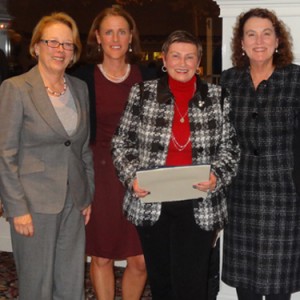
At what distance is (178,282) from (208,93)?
0.97 m

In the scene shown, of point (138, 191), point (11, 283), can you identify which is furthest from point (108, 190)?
point (11, 283)

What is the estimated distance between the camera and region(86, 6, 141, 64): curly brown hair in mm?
3219

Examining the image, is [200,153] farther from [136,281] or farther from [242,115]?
[136,281]

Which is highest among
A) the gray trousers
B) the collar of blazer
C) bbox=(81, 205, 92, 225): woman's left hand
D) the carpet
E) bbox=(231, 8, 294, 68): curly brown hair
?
bbox=(231, 8, 294, 68): curly brown hair

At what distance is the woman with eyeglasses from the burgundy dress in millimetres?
239

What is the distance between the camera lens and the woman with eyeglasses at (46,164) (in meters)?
2.70

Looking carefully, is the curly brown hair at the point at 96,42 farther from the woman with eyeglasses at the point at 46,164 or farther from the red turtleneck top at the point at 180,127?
the red turtleneck top at the point at 180,127

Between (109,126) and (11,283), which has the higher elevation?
(109,126)

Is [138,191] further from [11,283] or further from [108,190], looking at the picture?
[11,283]

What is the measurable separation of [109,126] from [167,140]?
0.54 meters

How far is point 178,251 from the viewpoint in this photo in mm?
2842

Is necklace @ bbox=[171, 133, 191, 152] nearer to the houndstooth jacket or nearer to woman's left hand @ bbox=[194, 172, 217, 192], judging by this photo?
the houndstooth jacket

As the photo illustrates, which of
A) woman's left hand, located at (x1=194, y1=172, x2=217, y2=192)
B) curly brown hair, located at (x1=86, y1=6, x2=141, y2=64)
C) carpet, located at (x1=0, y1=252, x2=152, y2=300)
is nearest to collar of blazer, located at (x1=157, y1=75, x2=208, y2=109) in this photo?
woman's left hand, located at (x1=194, y1=172, x2=217, y2=192)

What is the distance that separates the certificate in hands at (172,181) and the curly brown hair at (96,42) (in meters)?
0.99
